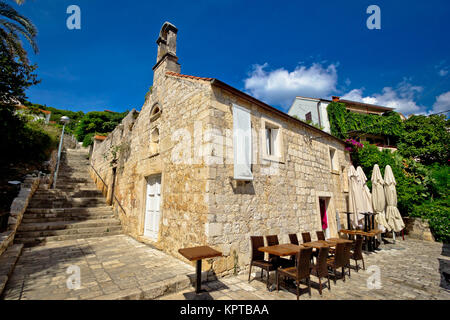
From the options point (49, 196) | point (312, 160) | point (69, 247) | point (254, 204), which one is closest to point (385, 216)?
point (312, 160)

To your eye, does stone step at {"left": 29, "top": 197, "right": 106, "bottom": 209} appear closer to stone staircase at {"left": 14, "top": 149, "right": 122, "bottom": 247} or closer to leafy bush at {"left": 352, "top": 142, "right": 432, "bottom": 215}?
stone staircase at {"left": 14, "top": 149, "right": 122, "bottom": 247}

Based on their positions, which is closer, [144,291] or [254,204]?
[144,291]

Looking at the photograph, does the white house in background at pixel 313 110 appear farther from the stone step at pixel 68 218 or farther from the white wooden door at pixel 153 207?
the stone step at pixel 68 218

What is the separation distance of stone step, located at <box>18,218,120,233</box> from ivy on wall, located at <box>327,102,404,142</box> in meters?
16.5

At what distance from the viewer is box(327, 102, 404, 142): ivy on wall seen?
1619 cm

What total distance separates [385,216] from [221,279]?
7443 mm

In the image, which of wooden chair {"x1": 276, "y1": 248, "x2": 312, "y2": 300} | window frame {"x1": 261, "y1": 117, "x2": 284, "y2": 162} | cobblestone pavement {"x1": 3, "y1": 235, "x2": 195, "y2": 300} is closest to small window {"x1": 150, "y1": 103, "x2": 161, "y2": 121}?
window frame {"x1": 261, "y1": 117, "x2": 284, "y2": 162}

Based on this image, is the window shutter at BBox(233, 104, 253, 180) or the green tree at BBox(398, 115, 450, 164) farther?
the green tree at BBox(398, 115, 450, 164)

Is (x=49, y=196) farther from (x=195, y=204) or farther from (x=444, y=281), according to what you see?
(x=444, y=281)

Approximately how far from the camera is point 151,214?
267 inches

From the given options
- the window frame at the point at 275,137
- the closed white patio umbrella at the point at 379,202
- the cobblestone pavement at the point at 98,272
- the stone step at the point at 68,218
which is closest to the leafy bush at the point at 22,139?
the stone step at the point at 68,218

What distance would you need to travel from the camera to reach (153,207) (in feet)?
22.0

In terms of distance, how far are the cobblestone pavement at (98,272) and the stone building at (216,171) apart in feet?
1.98

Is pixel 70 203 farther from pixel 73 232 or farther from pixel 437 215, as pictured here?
pixel 437 215
